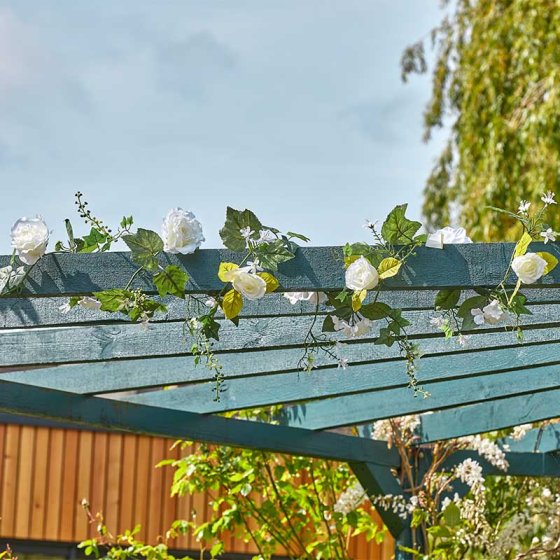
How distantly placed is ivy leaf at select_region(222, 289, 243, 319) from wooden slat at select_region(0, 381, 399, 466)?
5.59ft

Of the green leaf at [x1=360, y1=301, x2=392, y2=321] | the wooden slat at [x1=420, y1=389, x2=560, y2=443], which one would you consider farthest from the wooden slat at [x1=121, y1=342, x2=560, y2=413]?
the green leaf at [x1=360, y1=301, x2=392, y2=321]

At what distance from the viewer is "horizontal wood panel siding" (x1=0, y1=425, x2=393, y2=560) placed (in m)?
6.50

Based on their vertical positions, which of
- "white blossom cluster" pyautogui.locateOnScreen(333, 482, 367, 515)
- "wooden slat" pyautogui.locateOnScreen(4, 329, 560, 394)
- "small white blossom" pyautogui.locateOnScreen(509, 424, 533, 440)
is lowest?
"white blossom cluster" pyautogui.locateOnScreen(333, 482, 367, 515)

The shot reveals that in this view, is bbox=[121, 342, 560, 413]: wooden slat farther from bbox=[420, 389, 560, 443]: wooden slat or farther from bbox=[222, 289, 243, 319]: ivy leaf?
bbox=[222, 289, 243, 319]: ivy leaf

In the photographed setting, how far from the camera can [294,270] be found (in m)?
2.11

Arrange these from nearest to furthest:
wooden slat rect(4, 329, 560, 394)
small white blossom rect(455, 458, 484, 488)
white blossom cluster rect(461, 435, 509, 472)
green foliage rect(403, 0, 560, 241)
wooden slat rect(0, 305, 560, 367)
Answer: wooden slat rect(0, 305, 560, 367) → wooden slat rect(4, 329, 560, 394) → small white blossom rect(455, 458, 484, 488) → white blossom cluster rect(461, 435, 509, 472) → green foliage rect(403, 0, 560, 241)

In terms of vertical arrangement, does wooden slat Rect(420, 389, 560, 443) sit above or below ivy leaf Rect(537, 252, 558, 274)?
above

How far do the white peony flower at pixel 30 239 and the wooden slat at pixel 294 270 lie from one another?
0.03 m

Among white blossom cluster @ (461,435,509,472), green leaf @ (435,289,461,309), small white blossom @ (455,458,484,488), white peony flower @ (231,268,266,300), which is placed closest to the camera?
white peony flower @ (231,268,266,300)

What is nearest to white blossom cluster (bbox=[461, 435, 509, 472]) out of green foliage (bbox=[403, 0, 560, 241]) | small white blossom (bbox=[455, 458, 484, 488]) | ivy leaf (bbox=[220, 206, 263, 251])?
small white blossom (bbox=[455, 458, 484, 488])

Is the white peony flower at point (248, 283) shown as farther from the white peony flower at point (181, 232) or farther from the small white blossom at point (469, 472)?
the small white blossom at point (469, 472)

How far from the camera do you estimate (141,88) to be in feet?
37.2

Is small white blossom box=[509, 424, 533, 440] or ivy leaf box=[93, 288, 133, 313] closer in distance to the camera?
ivy leaf box=[93, 288, 133, 313]

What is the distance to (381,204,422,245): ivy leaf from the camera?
6.97 feet
